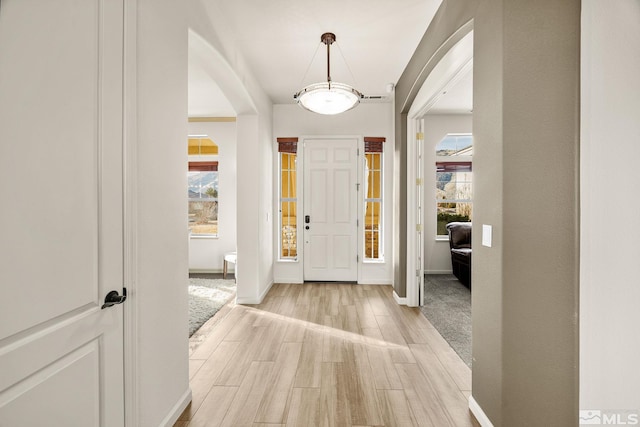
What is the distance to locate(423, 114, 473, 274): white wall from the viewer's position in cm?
566

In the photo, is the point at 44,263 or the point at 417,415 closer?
the point at 44,263

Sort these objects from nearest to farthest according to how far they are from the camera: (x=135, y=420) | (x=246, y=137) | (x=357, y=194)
Answer: 1. (x=135, y=420)
2. (x=246, y=137)
3. (x=357, y=194)

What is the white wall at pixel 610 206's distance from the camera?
109 centimetres

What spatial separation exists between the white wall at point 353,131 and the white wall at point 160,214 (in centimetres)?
304

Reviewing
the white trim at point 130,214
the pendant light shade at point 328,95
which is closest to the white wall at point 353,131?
the pendant light shade at point 328,95

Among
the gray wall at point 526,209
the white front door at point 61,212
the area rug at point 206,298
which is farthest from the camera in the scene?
the area rug at point 206,298

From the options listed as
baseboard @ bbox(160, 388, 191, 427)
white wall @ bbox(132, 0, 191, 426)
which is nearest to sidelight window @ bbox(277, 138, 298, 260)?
white wall @ bbox(132, 0, 191, 426)

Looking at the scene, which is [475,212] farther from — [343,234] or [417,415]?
[343,234]

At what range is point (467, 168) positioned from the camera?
577cm

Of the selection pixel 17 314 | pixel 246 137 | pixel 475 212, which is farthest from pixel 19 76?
pixel 246 137

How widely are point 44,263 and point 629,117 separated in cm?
206

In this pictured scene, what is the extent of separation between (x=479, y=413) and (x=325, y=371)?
3.48 ft

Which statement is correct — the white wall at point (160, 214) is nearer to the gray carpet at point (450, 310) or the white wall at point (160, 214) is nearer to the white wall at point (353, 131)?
the gray carpet at point (450, 310)

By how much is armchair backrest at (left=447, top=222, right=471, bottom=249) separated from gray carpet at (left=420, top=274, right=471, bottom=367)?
1.98 feet
